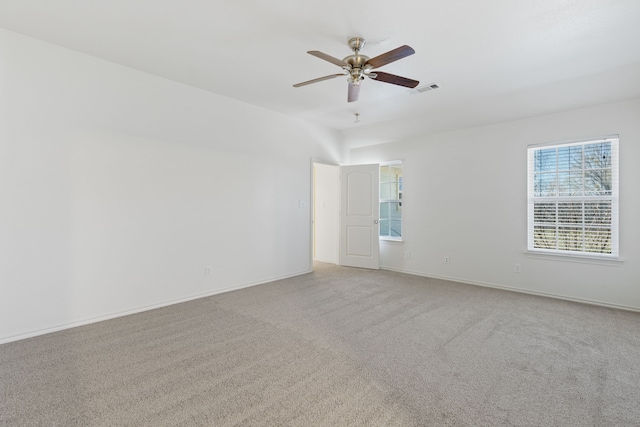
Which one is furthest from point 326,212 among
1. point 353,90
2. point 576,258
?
point 576,258

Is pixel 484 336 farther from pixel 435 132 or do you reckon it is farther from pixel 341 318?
pixel 435 132

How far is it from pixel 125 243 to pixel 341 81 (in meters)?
3.03

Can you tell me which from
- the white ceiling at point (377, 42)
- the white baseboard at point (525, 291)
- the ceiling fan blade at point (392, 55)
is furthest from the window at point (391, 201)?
the ceiling fan blade at point (392, 55)

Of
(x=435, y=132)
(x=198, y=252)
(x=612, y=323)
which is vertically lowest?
(x=612, y=323)

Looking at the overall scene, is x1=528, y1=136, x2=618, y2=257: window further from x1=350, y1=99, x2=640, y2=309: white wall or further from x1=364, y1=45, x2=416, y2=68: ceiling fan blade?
x1=364, y1=45, x2=416, y2=68: ceiling fan blade

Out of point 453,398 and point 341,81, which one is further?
point 341,81

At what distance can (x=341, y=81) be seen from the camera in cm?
357

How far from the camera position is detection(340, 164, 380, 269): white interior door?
573 cm

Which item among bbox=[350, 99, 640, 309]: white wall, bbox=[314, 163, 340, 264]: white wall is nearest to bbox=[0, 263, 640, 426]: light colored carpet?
bbox=[350, 99, 640, 309]: white wall

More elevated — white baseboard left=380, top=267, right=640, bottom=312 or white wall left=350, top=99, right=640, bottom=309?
white wall left=350, top=99, right=640, bottom=309

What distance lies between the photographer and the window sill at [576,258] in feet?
11.9

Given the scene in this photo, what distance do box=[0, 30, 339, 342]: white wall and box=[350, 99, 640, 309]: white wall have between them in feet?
8.55

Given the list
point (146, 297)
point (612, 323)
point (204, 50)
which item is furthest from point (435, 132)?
point (146, 297)

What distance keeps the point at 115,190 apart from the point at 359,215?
398 cm
